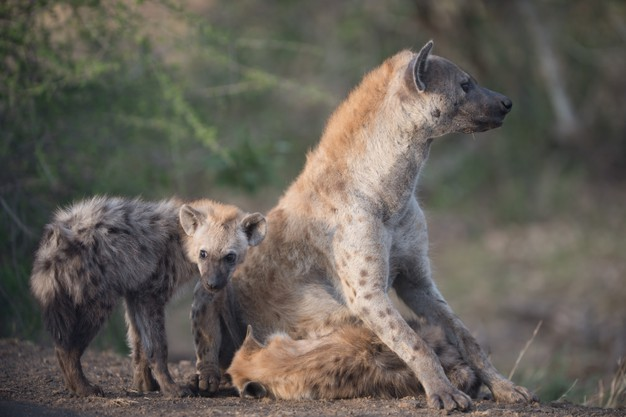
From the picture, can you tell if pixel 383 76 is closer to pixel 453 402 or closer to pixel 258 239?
pixel 258 239

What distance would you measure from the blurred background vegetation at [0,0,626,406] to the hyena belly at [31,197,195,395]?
1949 millimetres

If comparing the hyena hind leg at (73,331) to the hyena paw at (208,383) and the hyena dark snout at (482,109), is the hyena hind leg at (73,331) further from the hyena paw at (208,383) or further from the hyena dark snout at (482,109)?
the hyena dark snout at (482,109)

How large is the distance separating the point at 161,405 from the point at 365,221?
145 centimetres

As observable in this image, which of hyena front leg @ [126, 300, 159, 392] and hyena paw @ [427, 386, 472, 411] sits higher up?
hyena front leg @ [126, 300, 159, 392]

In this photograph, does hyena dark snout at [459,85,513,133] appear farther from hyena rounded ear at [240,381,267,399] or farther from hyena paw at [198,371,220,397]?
hyena paw at [198,371,220,397]

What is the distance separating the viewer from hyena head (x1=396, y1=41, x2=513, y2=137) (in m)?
4.90

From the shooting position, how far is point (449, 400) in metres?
4.32

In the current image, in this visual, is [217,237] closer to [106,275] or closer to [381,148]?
[106,275]

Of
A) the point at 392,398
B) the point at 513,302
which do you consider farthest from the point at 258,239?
the point at 513,302

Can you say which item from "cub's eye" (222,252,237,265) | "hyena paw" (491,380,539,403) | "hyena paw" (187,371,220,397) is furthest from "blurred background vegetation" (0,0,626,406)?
"hyena paw" (187,371,220,397)

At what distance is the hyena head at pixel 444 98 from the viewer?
4902 millimetres

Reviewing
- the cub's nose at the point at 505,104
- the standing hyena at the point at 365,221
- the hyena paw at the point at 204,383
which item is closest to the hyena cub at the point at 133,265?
the hyena paw at the point at 204,383

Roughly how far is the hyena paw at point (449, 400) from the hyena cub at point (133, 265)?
1.26m

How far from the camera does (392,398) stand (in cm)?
461
